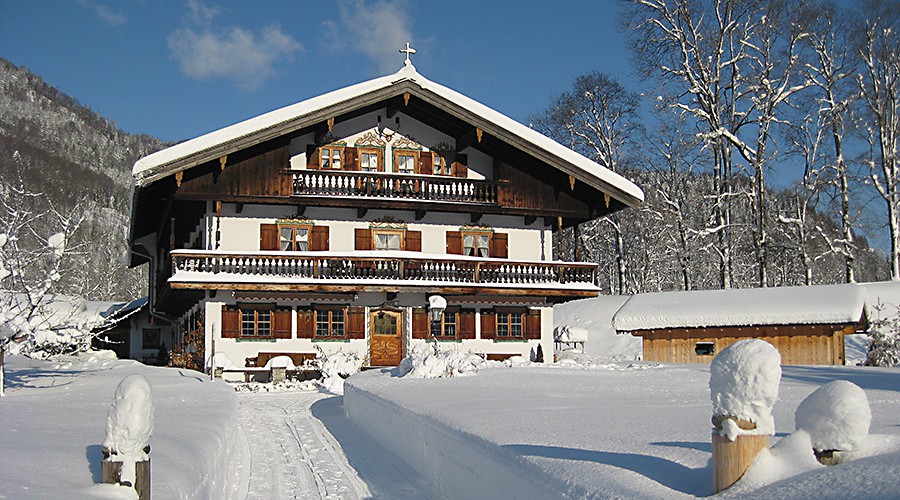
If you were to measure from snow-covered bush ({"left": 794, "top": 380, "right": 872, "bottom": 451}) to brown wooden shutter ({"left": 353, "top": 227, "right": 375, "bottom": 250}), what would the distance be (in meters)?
24.9

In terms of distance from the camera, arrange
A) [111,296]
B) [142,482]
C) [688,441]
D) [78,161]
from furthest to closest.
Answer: [78,161], [111,296], [688,441], [142,482]

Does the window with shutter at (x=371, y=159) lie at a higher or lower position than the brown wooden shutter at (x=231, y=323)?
higher

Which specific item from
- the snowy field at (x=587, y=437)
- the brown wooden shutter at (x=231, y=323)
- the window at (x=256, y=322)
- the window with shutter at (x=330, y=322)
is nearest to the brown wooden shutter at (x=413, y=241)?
the window with shutter at (x=330, y=322)

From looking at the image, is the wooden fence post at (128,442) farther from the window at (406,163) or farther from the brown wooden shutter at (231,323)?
the window at (406,163)

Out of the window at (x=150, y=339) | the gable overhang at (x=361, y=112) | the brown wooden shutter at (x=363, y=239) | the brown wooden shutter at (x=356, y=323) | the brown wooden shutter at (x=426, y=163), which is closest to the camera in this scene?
the gable overhang at (x=361, y=112)

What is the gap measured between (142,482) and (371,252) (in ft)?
77.5

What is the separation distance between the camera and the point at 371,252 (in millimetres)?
29406

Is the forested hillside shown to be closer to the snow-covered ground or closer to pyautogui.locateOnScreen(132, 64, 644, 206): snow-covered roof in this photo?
pyautogui.locateOnScreen(132, 64, 644, 206): snow-covered roof

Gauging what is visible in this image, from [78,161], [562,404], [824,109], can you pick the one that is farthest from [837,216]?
[78,161]

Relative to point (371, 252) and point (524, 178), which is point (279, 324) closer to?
point (371, 252)

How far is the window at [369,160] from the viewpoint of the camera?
99.2 feet

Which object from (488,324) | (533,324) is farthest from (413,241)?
(533,324)

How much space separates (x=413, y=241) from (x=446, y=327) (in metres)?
3.15

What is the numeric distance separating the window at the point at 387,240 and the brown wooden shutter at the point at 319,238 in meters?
1.58
